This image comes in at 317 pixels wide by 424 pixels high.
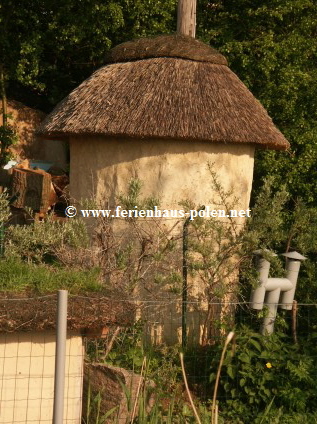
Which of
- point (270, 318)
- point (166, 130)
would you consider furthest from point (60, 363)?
point (166, 130)

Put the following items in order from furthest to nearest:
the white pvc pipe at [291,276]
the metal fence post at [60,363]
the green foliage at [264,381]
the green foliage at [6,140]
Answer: the green foliage at [6,140], the white pvc pipe at [291,276], the green foliage at [264,381], the metal fence post at [60,363]

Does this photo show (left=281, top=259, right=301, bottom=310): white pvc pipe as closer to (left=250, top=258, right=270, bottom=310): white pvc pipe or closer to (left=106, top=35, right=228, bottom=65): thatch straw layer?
(left=250, top=258, right=270, bottom=310): white pvc pipe

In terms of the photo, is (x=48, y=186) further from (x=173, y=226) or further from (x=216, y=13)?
(x=216, y=13)

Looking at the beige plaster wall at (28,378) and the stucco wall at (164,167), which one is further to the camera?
the stucco wall at (164,167)

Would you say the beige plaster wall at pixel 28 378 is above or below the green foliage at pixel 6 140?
below

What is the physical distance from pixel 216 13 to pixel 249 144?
526 cm

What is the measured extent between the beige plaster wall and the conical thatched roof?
3513mm

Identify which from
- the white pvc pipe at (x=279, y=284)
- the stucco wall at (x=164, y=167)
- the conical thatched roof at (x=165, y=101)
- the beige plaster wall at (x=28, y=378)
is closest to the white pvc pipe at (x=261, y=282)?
the white pvc pipe at (x=279, y=284)

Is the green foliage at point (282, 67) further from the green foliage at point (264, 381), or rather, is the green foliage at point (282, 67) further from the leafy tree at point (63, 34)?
the green foliage at point (264, 381)

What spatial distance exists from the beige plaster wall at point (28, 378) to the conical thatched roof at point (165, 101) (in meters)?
3.51

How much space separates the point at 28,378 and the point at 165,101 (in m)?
4.27

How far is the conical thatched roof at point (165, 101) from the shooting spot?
28.0 feet

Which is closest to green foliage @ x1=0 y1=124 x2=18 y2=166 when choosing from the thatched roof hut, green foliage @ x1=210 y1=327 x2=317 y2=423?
the thatched roof hut

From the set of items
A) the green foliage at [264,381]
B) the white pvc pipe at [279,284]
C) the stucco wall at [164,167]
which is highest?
the stucco wall at [164,167]
